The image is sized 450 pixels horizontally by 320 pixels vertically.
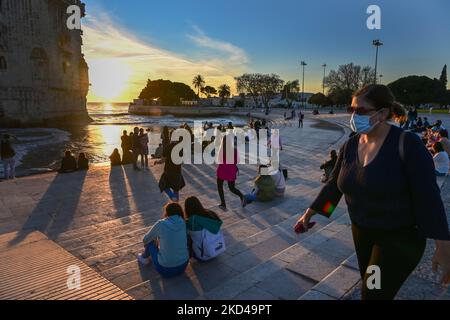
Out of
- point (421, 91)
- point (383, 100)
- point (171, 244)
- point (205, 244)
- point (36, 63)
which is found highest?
point (36, 63)

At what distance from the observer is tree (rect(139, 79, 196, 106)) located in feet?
358

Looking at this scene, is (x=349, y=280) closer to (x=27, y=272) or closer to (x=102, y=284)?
(x=102, y=284)

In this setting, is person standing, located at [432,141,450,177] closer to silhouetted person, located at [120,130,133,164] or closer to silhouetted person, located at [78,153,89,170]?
silhouetted person, located at [120,130,133,164]

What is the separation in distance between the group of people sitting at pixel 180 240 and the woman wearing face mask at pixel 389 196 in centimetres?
237

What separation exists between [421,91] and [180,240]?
8025 centimetres

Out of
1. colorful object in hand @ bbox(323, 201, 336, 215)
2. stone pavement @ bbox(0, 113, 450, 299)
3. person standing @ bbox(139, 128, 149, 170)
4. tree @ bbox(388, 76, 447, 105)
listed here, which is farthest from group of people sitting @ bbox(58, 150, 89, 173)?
tree @ bbox(388, 76, 447, 105)

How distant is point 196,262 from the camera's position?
447 centimetres

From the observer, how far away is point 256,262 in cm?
444

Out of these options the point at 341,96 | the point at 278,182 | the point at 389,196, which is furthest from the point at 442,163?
the point at 341,96

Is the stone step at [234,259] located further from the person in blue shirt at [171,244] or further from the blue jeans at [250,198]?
the blue jeans at [250,198]

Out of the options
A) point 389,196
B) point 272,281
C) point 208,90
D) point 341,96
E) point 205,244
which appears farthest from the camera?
point 208,90

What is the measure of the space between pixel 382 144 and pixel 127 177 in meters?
9.47

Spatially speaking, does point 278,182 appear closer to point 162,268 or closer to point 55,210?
point 162,268

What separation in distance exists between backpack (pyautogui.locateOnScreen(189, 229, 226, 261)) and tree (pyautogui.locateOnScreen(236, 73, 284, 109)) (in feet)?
303
